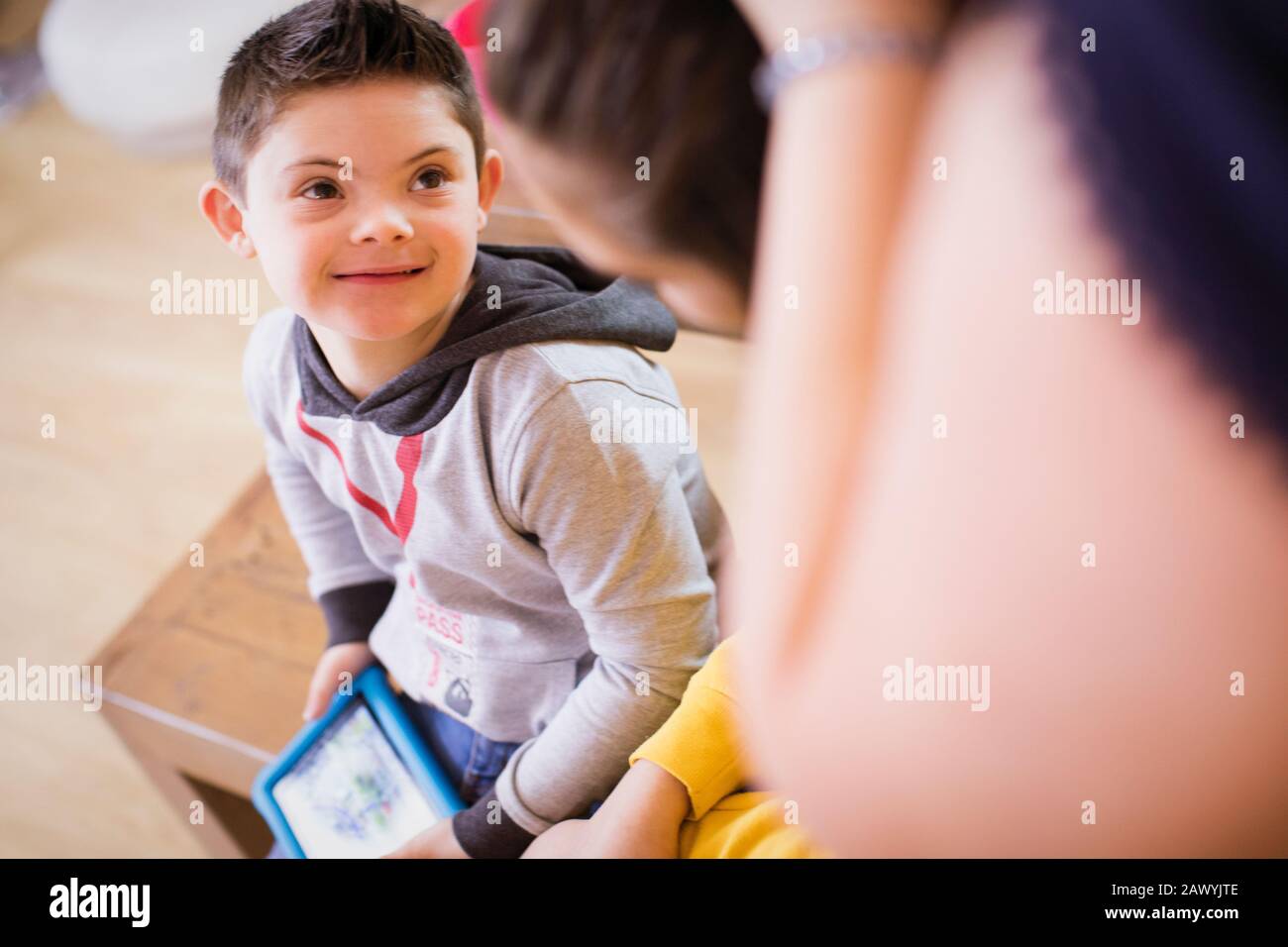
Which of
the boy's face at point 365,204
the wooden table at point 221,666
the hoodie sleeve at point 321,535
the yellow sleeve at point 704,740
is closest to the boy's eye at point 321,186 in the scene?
the boy's face at point 365,204

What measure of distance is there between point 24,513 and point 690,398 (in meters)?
0.83

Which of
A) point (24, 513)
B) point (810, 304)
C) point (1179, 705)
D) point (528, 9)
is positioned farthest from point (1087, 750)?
point (24, 513)

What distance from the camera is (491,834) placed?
0.66 metres

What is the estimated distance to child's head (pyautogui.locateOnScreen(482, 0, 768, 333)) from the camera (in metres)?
0.36

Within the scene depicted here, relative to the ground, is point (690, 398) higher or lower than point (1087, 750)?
higher

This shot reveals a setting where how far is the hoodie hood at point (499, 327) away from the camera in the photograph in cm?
60

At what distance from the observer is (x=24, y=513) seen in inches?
43.1

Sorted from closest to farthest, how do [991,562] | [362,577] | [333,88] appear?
[991,562], [333,88], [362,577]

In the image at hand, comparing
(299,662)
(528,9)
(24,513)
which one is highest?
(528,9)

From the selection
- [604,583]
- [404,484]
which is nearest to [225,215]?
[404,484]

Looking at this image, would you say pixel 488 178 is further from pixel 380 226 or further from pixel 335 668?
pixel 335 668

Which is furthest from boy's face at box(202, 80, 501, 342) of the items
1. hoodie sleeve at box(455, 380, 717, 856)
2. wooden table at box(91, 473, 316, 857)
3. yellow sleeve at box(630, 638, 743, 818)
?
wooden table at box(91, 473, 316, 857)

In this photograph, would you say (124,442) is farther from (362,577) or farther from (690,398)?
(690,398)

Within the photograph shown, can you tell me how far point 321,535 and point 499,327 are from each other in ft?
0.97
